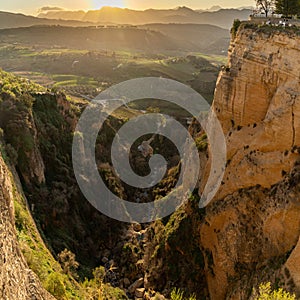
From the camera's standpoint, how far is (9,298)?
1301 cm

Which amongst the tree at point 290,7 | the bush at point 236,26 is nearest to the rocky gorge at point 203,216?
the bush at point 236,26

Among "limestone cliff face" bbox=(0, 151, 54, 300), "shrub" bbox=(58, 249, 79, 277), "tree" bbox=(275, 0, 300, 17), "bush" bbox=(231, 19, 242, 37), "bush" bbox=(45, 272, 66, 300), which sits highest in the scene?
"tree" bbox=(275, 0, 300, 17)

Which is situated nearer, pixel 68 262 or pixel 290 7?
pixel 68 262

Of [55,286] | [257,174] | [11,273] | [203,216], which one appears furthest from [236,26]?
[11,273]

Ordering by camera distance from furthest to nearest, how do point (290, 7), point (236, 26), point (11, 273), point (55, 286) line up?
point (290, 7) → point (236, 26) → point (55, 286) → point (11, 273)

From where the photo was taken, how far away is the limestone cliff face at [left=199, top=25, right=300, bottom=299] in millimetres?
24391

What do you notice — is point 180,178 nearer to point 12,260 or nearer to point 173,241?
point 173,241

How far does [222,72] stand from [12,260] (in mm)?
24257

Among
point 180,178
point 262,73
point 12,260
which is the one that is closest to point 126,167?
point 180,178

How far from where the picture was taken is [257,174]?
27.4 metres

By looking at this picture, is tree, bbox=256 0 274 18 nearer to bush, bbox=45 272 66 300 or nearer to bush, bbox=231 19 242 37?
bush, bbox=231 19 242 37

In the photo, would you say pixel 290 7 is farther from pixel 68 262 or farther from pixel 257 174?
pixel 68 262

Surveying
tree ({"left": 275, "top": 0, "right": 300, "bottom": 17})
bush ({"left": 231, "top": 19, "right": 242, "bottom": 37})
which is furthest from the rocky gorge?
tree ({"left": 275, "top": 0, "right": 300, "bottom": 17})

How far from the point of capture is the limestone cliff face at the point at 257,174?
2439 centimetres
